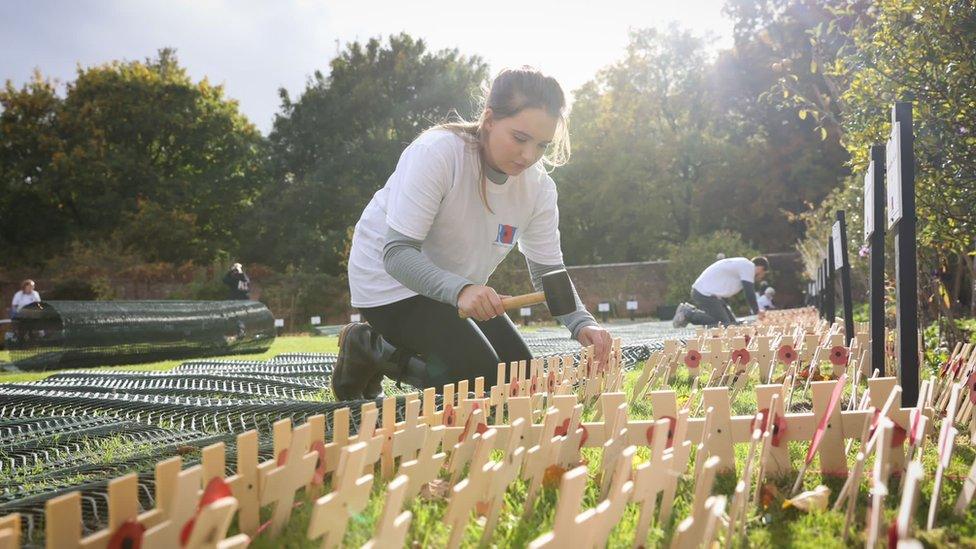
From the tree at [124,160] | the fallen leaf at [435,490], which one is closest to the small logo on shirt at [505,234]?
the fallen leaf at [435,490]

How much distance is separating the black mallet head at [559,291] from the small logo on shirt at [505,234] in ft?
1.77

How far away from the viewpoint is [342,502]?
1556 millimetres

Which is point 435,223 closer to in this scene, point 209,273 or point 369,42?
point 209,273

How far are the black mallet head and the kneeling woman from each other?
21cm

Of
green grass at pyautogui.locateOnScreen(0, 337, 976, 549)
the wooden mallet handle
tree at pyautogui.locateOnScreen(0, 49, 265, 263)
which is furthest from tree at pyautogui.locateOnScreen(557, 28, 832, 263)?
green grass at pyautogui.locateOnScreen(0, 337, 976, 549)

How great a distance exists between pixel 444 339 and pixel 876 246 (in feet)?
6.50

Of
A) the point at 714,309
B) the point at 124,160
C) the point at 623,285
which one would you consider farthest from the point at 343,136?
the point at 714,309

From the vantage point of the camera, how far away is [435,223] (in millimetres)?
3828

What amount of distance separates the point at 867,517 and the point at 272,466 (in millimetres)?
1367

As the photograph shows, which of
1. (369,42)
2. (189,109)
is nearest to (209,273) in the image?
(189,109)

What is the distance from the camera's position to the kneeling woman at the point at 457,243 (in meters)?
3.39

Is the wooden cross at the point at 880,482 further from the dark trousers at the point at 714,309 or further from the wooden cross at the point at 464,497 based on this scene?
the dark trousers at the point at 714,309

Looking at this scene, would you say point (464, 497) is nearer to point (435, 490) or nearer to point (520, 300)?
point (435, 490)

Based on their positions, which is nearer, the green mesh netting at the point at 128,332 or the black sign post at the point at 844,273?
the black sign post at the point at 844,273
